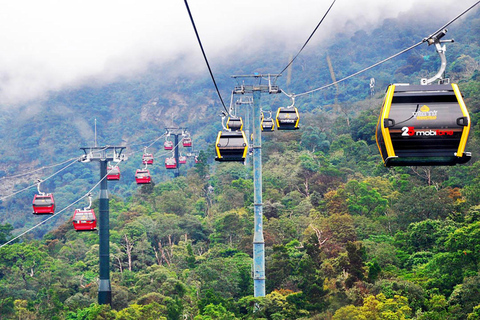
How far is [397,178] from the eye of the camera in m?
47.4

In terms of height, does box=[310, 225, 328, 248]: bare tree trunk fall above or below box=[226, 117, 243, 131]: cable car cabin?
below

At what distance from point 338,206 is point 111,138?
319 ft

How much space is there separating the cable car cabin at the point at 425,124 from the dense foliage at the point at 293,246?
16.2 meters

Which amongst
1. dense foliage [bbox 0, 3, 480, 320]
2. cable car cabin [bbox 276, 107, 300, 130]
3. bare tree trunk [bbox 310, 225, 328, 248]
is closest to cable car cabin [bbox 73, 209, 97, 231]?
dense foliage [bbox 0, 3, 480, 320]

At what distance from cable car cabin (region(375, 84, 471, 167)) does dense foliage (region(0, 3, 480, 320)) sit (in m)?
16.2

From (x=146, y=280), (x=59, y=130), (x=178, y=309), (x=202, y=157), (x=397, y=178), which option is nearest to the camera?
(x=178, y=309)

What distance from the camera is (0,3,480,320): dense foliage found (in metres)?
27.9

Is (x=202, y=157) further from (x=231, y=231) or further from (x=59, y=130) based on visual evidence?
(x=59, y=130)

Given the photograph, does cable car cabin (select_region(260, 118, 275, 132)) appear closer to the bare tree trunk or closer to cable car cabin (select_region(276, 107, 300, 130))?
cable car cabin (select_region(276, 107, 300, 130))

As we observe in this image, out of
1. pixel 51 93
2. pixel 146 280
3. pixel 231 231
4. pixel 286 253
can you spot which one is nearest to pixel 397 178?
pixel 231 231

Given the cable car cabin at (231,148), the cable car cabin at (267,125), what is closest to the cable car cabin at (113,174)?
the cable car cabin at (267,125)

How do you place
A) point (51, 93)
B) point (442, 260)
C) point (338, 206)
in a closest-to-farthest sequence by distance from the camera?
1. point (442, 260)
2. point (338, 206)
3. point (51, 93)

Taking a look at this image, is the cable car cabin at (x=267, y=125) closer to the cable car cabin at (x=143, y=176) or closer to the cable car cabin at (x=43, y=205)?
the cable car cabin at (x=143, y=176)

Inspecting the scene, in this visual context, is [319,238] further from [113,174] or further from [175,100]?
[175,100]
